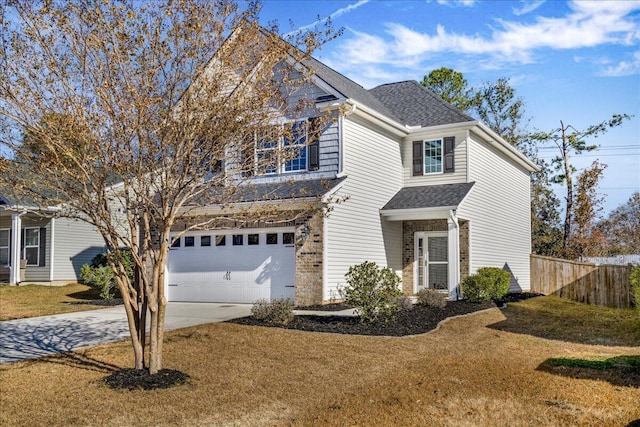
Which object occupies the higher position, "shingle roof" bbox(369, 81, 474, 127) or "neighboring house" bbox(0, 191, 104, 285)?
"shingle roof" bbox(369, 81, 474, 127)

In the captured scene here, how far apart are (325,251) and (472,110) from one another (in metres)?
23.5

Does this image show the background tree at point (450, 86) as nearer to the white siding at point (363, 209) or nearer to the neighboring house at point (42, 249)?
the white siding at point (363, 209)

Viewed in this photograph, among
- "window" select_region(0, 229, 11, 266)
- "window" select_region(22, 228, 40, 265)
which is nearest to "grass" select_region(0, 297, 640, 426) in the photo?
"window" select_region(22, 228, 40, 265)

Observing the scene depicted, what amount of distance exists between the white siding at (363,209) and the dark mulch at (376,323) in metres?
2.69

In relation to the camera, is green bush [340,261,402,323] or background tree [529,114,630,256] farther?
background tree [529,114,630,256]

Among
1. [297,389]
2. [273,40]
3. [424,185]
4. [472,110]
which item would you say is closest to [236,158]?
[273,40]

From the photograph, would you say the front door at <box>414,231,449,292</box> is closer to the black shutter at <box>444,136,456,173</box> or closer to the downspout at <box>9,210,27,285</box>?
the black shutter at <box>444,136,456,173</box>

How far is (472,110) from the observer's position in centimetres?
3675

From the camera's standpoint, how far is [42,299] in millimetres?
20078

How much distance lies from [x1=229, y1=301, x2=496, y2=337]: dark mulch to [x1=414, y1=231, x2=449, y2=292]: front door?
5.17m

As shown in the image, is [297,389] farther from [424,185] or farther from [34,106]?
[424,185]

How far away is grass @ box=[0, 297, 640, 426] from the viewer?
6617 millimetres

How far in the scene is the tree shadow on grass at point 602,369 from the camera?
326 inches

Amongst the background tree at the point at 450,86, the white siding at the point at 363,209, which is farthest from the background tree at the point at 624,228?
the white siding at the point at 363,209
